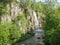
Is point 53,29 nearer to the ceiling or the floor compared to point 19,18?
nearer to the floor

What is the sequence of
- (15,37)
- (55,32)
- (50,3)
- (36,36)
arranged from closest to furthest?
(55,32), (15,37), (36,36), (50,3)

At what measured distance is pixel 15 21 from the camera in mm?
42656

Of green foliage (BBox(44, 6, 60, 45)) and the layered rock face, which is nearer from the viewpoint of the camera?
green foliage (BBox(44, 6, 60, 45))

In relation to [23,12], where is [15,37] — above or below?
below

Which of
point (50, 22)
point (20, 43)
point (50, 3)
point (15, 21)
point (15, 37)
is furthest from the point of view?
point (50, 3)

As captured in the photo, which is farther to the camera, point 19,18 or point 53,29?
point 19,18

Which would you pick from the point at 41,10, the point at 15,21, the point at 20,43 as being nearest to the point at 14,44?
the point at 20,43

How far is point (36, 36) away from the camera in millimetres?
45625

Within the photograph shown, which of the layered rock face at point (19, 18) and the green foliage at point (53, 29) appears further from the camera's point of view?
the layered rock face at point (19, 18)

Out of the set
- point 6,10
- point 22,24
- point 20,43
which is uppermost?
point 6,10

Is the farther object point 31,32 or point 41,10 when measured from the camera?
point 41,10

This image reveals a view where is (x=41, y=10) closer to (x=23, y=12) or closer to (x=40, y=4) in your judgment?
(x=40, y=4)

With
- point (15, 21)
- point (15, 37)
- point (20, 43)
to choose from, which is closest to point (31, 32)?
point (15, 21)

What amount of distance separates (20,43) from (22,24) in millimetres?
7369
